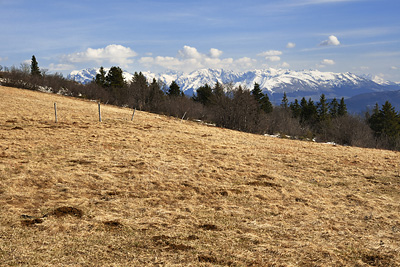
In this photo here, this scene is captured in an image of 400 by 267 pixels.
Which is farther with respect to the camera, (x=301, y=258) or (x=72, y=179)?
(x=72, y=179)

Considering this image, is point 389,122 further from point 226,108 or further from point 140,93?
point 140,93

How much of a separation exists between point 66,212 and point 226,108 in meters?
56.6

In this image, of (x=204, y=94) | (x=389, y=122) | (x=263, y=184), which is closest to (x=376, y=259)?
(x=263, y=184)

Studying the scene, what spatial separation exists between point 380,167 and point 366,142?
61493 mm

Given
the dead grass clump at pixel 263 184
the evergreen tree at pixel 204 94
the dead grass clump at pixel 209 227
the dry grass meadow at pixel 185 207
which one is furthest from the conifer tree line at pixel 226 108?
the dead grass clump at pixel 209 227

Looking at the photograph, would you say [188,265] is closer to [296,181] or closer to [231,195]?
[231,195]

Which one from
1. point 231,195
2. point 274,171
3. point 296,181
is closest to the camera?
point 231,195

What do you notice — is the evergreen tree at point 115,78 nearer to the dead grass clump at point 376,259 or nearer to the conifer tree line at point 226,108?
the conifer tree line at point 226,108

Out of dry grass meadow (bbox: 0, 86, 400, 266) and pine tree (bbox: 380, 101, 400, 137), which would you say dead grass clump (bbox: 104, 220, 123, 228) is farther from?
pine tree (bbox: 380, 101, 400, 137)

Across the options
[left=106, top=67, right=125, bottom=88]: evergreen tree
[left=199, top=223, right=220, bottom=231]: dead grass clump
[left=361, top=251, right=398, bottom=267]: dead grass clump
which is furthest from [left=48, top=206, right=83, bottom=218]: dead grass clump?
[left=106, top=67, right=125, bottom=88]: evergreen tree

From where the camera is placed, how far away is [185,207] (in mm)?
9398

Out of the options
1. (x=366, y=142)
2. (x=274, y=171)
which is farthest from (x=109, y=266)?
(x=366, y=142)

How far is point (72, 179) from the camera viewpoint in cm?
1102

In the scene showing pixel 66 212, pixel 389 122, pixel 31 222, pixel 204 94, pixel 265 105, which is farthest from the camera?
pixel 204 94
